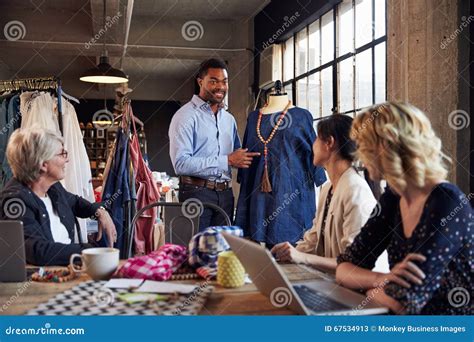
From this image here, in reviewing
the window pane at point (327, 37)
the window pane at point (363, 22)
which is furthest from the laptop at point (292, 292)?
the window pane at point (327, 37)

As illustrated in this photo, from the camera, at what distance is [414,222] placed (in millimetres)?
1492

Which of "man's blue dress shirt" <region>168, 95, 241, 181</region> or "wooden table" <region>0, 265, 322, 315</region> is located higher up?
"man's blue dress shirt" <region>168, 95, 241, 181</region>

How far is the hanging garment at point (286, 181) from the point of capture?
3230 mm

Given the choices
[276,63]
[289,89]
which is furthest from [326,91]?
[276,63]

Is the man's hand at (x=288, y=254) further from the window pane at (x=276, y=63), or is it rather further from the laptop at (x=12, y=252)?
the window pane at (x=276, y=63)

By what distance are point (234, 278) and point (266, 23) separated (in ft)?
22.4

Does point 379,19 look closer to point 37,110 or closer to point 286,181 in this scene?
point 286,181

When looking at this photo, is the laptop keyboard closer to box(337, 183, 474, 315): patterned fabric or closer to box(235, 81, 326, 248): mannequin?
box(337, 183, 474, 315): patterned fabric

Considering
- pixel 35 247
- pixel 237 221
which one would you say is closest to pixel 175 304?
pixel 35 247

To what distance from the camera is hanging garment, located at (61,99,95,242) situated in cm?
411

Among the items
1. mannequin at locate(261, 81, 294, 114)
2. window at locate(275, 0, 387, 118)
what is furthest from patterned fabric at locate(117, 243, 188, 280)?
window at locate(275, 0, 387, 118)

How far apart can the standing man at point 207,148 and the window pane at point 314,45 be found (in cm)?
325

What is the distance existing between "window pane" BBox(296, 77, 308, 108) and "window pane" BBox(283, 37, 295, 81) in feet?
1.18

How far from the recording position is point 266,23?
7.82 metres
